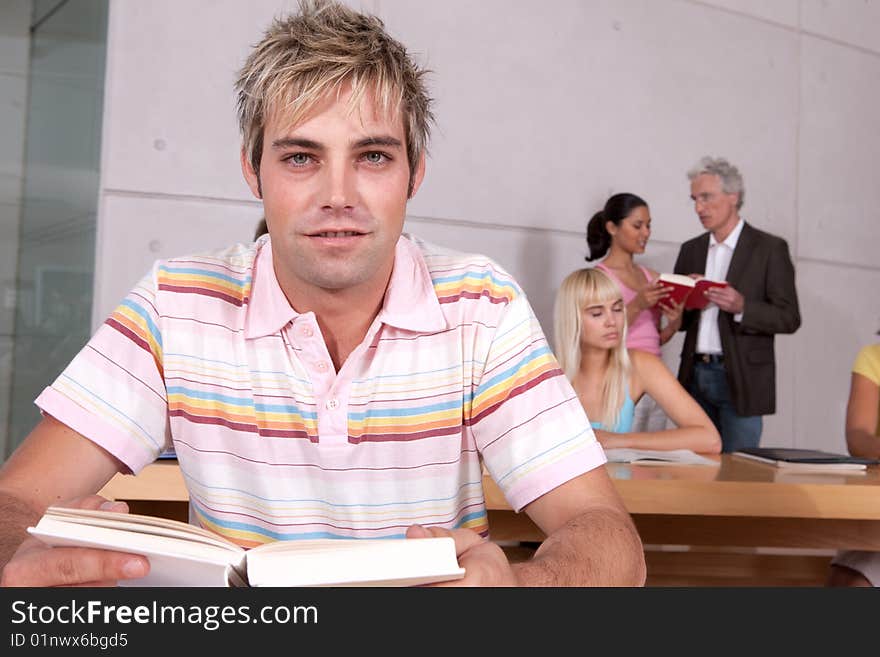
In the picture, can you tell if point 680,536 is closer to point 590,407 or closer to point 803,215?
point 590,407

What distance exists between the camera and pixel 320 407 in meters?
1.04

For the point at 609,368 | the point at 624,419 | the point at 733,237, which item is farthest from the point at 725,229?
the point at 624,419

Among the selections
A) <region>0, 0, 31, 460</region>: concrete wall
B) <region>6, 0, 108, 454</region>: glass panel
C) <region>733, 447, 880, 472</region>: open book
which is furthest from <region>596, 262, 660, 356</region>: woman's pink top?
<region>0, 0, 31, 460</region>: concrete wall

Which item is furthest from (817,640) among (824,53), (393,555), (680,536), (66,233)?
(824,53)

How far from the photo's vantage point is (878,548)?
6.07 ft

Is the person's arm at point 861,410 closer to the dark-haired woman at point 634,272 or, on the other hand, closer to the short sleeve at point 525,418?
the dark-haired woman at point 634,272

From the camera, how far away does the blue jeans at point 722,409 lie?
12.1ft

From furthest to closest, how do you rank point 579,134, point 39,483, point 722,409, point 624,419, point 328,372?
point 579,134 < point 722,409 < point 624,419 < point 328,372 < point 39,483

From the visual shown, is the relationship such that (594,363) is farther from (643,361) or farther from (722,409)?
(722,409)

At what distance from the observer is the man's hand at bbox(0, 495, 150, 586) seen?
62 cm

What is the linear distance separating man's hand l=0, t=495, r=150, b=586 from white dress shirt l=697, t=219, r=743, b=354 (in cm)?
328

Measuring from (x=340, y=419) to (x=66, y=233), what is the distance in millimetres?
2683

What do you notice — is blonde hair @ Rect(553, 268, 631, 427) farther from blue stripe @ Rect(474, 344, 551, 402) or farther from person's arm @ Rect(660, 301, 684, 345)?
blue stripe @ Rect(474, 344, 551, 402)

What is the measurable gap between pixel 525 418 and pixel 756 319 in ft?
9.25
